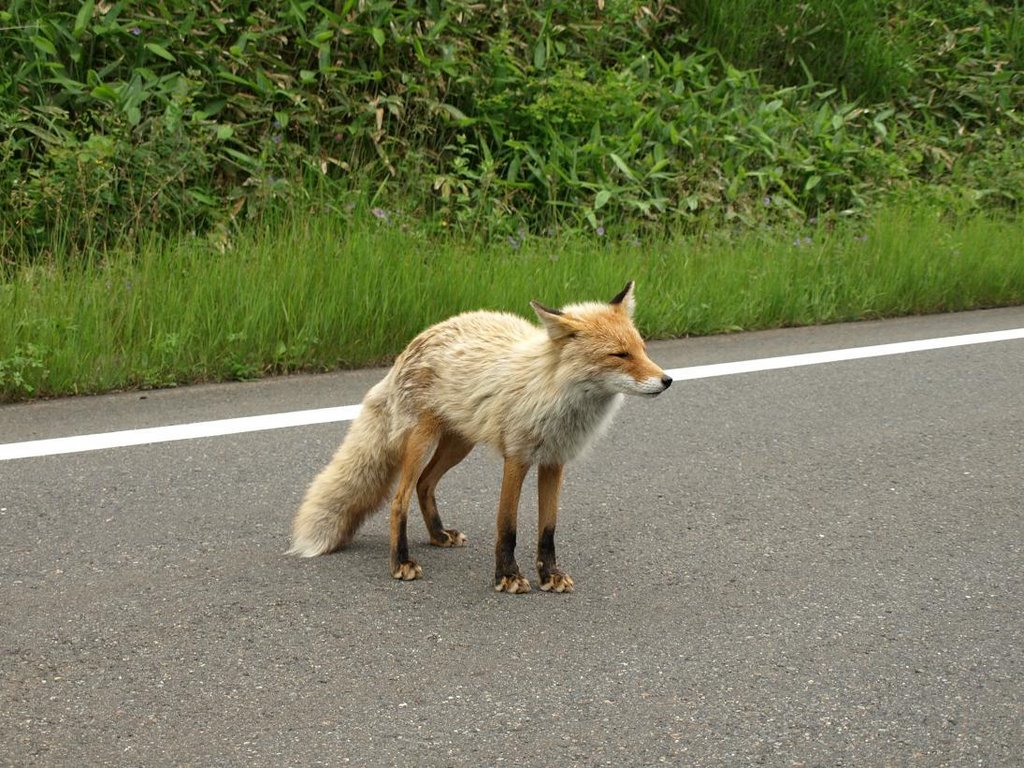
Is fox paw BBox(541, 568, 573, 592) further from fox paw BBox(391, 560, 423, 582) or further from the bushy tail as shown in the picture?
the bushy tail

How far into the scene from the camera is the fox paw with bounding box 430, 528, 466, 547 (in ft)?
15.0

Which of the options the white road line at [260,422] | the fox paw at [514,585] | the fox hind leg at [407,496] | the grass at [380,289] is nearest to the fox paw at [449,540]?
the fox hind leg at [407,496]

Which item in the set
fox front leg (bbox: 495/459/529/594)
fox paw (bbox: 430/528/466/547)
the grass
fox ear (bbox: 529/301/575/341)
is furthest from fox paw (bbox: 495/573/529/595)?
the grass

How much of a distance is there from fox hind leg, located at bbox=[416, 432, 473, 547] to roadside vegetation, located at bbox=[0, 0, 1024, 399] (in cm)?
217

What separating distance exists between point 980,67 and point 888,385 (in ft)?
26.0

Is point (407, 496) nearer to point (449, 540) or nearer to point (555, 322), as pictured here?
point (449, 540)

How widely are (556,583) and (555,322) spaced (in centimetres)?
85

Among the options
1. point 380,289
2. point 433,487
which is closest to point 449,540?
point 433,487

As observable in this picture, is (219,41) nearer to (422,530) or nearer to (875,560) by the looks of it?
(422,530)

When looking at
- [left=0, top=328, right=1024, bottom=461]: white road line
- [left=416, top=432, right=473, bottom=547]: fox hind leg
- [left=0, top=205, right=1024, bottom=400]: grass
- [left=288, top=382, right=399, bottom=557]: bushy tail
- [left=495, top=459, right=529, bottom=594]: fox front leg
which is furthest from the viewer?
[left=0, top=205, right=1024, bottom=400]: grass

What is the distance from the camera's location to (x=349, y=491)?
14.4 ft

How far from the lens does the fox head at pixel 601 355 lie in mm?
3980

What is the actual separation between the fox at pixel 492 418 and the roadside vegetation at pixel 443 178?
218 centimetres

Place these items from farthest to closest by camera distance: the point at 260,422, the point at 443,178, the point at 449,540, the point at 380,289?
the point at 443,178, the point at 380,289, the point at 260,422, the point at 449,540
